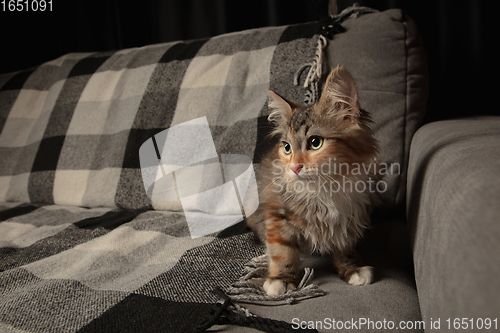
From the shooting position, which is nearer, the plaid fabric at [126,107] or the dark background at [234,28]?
the plaid fabric at [126,107]

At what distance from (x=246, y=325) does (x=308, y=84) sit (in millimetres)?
881

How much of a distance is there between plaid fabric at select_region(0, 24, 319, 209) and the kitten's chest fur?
1.42 ft

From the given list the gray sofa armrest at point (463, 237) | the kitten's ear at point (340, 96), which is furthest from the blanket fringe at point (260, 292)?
the kitten's ear at point (340, 96)

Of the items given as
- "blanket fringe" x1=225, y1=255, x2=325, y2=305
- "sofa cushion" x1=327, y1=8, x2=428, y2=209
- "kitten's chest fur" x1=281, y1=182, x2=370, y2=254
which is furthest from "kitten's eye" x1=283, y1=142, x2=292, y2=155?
"sofa cushion" x1=327, y1=8, x2=428, y2=209

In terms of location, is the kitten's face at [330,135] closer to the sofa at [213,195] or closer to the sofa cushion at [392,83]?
the sofa at [213,195]

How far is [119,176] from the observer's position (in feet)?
4.71

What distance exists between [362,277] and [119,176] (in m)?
1.09

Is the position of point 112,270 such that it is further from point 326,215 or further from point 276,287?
point 326,215

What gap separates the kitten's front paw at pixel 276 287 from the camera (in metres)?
0.74

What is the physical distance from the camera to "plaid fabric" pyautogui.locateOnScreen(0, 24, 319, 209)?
1.32 metres

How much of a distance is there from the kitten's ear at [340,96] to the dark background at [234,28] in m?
0.72

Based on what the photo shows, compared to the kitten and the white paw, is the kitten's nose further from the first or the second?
the white paw

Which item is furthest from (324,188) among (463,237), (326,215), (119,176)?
(119,176)

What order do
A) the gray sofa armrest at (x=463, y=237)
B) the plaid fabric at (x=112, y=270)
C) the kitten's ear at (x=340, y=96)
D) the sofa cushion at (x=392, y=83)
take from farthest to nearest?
1. the sofa cushion at (x=392, y=83)
2. the kitten's ear at (x=340, y=96)
3. the plaid fabric at (x=112, y=270)
4. the gray sofa armrest at (x=463, y=237)
